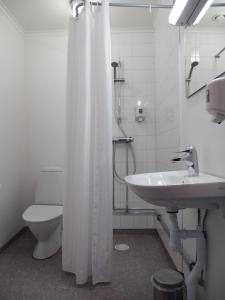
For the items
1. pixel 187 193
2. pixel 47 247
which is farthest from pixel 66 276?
pixel 187 193

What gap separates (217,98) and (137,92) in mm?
1801

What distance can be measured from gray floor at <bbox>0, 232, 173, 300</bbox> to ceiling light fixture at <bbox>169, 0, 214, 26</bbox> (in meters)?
1.75

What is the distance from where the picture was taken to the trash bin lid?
1202 millimetres

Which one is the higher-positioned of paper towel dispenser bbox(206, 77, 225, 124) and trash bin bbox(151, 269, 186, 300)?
paper towel dispenser bbox(206, 77, 225, 124)

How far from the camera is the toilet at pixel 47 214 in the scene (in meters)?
1.80

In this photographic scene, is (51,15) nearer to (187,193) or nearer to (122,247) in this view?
(187,193)

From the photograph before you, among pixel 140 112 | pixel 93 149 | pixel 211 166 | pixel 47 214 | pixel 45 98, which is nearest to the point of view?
pixel 211 166

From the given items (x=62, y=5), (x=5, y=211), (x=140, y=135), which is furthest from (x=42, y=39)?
(x=5, y=211)

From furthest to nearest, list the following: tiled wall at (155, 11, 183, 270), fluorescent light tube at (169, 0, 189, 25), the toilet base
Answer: the toilet base
tiled wall at (155, 11, 183, 270)
fluorescent light tube at (169, 0, 189, 25)

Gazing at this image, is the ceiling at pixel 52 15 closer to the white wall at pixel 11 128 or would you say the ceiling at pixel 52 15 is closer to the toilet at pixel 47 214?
the white wall at pixel 11 128

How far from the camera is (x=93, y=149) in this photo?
1.57 m

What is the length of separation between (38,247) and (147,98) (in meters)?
1.90

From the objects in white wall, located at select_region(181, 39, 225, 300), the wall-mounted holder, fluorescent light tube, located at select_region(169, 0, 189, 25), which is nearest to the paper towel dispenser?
white wall, located at select_region(181, 39, 225, 300)

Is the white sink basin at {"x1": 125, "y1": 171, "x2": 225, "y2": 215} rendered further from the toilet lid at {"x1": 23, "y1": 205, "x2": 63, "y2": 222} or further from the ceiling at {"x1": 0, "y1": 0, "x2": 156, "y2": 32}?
the ceiling at {"x1": 0, "y1": 0, "x2": 156, "y2": 32}
